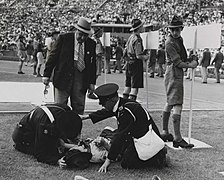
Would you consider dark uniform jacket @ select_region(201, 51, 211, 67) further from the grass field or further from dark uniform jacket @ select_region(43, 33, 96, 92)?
dark uniform jacket @ select_region(43, 33, 96, 92)

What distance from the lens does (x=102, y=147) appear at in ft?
18.1

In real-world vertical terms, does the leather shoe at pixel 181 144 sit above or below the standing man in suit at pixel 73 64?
Answer: below

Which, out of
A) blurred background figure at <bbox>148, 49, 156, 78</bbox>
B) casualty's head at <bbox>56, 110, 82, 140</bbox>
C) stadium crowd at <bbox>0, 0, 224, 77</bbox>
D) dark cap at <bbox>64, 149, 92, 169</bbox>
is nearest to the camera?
dark cap at <bbox>64, 149, 92, 169</bbox>

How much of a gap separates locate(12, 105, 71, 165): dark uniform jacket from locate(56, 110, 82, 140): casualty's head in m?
0.04

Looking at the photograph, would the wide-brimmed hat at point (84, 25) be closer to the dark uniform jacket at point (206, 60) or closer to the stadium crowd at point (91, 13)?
the dark uniform jacket at point (206, 60)

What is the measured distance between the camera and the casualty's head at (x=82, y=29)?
596 cm

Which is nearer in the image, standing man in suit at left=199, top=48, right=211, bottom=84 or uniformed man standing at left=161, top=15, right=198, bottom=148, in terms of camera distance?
uniformed man standing at left=161, top=15, right=198, bottom=148

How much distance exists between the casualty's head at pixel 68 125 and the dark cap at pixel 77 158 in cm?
23

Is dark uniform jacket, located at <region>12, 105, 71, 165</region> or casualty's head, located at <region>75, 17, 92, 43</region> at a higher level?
casualty's head, located at <region>75, 17, 92, 43</region>

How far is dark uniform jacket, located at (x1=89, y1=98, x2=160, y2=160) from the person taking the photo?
4.90 metres

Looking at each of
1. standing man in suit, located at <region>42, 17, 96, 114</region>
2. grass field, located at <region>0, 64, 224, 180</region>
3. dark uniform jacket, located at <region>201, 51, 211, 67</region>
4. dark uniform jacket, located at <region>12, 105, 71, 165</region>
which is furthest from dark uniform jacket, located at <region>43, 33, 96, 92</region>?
dark uniform jacket, located at <region>201, 51, 211, 67</region>

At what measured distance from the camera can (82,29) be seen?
599 cm

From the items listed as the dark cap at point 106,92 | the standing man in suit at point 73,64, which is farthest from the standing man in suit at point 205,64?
the dark cap at point 106,92

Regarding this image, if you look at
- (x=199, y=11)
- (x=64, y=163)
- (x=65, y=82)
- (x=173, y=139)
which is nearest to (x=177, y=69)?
(x=173, y=139)
